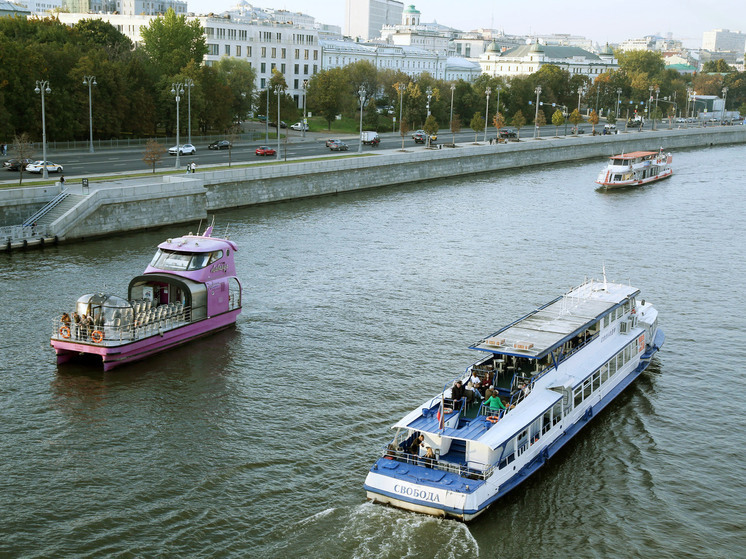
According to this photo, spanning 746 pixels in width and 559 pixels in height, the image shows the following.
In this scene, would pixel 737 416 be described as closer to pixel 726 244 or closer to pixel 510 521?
pixel 510 521

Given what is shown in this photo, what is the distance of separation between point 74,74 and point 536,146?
55.5m

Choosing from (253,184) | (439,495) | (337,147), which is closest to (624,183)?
(337,147)

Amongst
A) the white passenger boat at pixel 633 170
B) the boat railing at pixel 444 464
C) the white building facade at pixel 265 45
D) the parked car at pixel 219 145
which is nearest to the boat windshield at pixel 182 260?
the boat railing at pixel 444 464

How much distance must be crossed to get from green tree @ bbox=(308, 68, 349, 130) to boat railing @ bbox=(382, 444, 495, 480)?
106977 mm

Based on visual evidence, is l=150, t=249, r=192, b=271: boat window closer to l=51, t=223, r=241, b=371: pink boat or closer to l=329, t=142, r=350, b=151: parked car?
l=51, t=223, r=241, b=371: pink boat

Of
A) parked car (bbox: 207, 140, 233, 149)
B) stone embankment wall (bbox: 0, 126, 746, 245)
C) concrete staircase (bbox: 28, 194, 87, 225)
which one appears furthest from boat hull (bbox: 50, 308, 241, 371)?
parked car (bbox: 207, 140, 233, 149)

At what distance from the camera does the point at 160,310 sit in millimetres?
33188

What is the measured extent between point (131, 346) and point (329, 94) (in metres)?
98.6

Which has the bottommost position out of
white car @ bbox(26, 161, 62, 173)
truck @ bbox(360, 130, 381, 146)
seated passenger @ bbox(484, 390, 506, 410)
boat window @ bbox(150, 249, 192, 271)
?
seated passenger @ bbox(484, 390, 506, 410)

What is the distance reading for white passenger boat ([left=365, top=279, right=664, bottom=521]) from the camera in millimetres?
21375

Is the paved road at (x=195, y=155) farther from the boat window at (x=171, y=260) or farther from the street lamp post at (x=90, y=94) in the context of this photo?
the boat window at (x=171, y=260)

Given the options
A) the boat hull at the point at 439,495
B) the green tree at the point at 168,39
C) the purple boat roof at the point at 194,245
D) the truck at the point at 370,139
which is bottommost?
the boat hull at the point at 439,495

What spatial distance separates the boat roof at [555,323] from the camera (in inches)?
1029

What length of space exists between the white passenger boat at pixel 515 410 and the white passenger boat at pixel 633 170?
2193 inches
